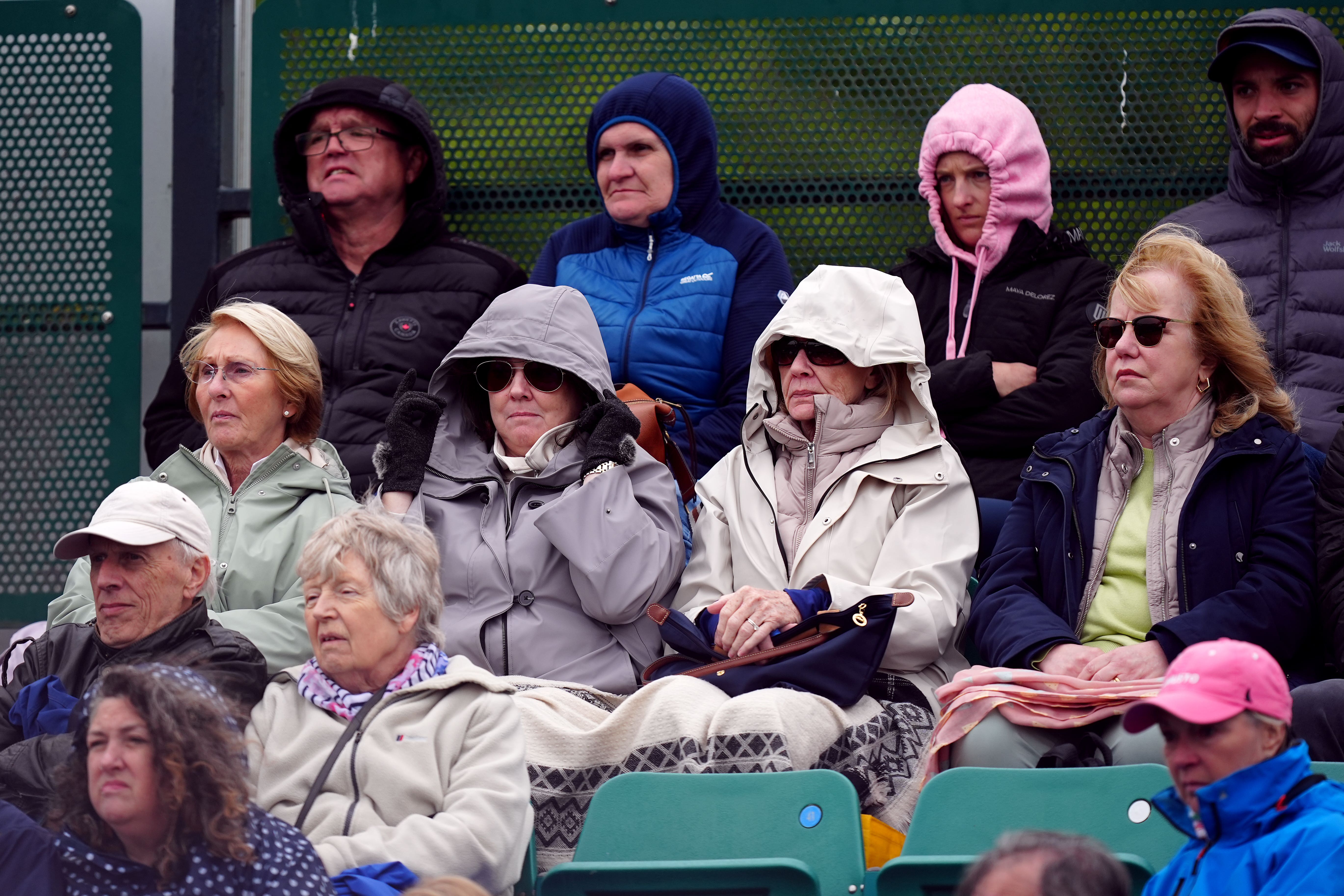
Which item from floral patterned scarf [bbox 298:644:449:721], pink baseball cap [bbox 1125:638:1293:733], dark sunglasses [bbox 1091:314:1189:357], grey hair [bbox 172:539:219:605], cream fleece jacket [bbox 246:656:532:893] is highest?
dark sunglasses [bbox 1091:314:1189:357]

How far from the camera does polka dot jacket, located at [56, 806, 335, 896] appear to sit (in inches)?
79.4

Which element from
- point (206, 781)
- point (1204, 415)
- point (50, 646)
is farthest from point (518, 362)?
point (206, 781)

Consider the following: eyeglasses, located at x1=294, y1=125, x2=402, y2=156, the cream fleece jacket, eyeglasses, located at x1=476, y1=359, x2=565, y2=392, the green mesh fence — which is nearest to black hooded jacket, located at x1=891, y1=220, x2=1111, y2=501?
the green mesh fence

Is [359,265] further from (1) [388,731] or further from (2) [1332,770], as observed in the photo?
(2) [1332,770]

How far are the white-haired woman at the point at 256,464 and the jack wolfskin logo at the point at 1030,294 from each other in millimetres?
1934

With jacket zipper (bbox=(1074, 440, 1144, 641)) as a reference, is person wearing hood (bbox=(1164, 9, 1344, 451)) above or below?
above

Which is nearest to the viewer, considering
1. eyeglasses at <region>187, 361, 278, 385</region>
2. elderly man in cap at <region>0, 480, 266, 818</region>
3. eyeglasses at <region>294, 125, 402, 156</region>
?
elderly man in cap at <region>0, 480, 266, 818</region>

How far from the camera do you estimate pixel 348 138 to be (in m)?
4.89

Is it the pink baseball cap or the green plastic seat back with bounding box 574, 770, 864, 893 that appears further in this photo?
the green plastic seat back with bounding box 574, 770, 864, 893

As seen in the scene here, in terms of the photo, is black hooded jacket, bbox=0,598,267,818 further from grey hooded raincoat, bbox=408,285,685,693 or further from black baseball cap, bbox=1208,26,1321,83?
black baseball cap, bbox=1208,26,1321,83

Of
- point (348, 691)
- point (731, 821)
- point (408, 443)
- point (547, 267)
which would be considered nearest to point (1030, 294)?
point (547, 267)

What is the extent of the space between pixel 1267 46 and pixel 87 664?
347 cm

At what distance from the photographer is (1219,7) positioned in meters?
5.05

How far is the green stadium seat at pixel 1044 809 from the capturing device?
8.61 feet
